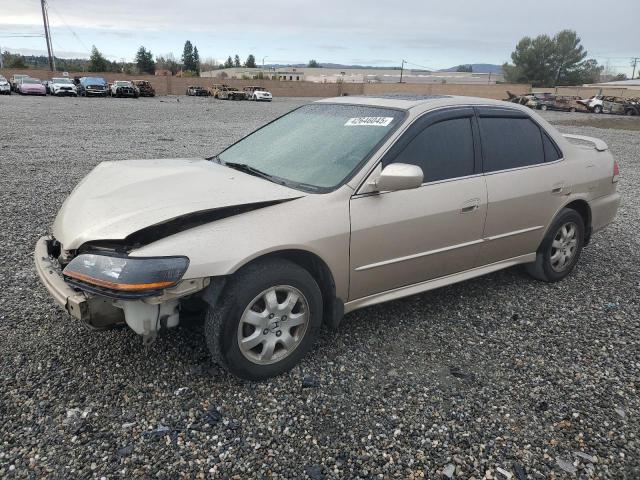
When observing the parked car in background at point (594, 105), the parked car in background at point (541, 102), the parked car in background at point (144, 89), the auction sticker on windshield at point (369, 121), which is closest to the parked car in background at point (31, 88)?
the parked car in background at point (144, 89)

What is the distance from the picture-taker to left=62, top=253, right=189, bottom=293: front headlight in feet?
8.08

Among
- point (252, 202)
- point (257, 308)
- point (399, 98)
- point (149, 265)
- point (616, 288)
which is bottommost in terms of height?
point (616, 288)

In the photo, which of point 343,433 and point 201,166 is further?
point 201,166

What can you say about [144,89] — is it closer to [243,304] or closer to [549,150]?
[549,150]

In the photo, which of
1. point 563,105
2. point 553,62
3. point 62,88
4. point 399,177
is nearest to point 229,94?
point 62,88

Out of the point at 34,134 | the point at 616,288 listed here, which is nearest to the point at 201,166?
the point at 616,288

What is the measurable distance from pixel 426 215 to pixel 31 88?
3917 cm

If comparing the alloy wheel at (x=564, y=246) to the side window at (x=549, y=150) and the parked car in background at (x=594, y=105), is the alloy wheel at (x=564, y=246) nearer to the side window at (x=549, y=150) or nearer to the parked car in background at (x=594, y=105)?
the side window at (x=549, y=150)

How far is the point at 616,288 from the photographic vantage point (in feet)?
15.2

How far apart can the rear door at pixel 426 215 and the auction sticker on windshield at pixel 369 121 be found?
184mm

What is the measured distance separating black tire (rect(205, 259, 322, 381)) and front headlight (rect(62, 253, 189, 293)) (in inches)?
13.2

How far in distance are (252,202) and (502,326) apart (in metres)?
2.24

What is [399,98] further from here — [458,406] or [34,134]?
[34,134]

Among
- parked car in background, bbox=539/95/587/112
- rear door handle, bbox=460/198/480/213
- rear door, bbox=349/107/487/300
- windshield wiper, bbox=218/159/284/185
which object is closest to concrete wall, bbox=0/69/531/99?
parked car in background, bbox=539/95/587/112
